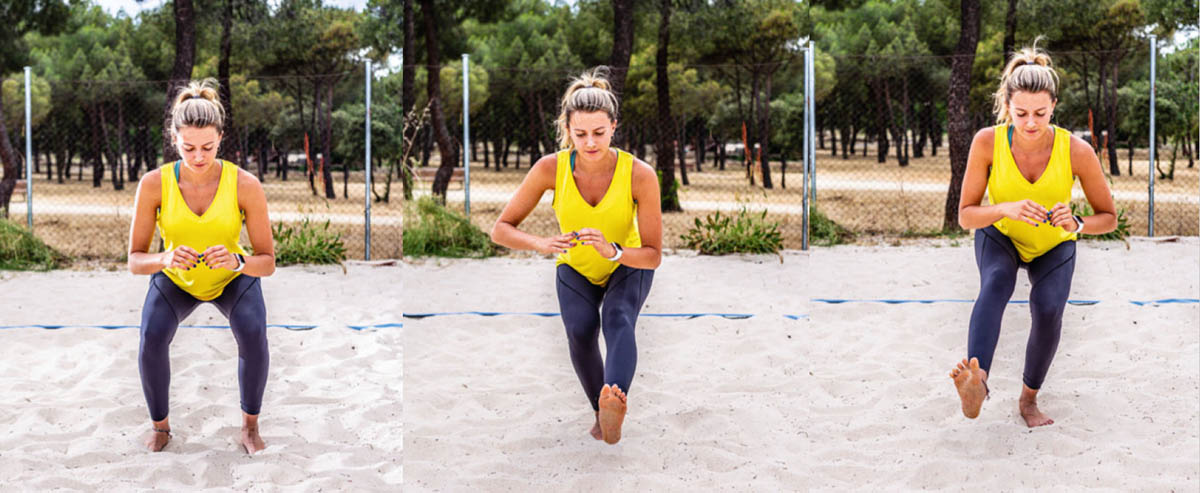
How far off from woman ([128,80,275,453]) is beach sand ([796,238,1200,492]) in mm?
1541

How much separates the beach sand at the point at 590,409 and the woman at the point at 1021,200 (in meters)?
0.62

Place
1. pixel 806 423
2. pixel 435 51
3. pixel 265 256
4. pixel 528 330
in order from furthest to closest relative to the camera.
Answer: pixel 435 51, pixel 528 330, pixel 806 423, pixel 265 256

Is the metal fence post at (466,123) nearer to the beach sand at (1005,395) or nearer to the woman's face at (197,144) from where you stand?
the beach sand at (1005,395)

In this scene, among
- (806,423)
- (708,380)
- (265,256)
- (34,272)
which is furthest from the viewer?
(34,272)

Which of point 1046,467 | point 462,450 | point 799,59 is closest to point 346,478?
point 462,450

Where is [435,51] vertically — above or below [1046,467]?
above

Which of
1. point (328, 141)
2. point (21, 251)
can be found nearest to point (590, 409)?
point (328, 141)

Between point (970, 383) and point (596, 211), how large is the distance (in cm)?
108

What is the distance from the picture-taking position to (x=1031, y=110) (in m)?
2.71

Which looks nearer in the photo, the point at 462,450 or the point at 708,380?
the point at 462,450

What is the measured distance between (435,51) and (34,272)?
11.0ft

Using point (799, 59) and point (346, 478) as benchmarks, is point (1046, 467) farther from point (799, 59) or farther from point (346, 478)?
point (799, 59)

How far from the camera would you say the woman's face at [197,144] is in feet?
8.34

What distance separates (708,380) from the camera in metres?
3.66
